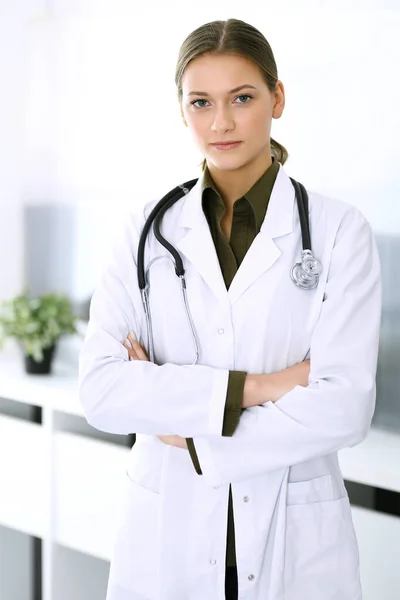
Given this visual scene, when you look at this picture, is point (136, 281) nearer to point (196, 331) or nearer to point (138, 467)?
point (196, 331)

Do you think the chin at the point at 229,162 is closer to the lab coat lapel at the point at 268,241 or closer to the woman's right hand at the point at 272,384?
the lab coat lapel at the point at 268,241

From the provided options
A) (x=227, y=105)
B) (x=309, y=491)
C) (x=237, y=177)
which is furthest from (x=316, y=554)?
(x=227, y=105)

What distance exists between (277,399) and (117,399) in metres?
0.27

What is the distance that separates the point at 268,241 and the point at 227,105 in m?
0.24

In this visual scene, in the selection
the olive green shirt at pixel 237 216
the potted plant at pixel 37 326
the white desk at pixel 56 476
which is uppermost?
the olive green shirt at pixel 237 216

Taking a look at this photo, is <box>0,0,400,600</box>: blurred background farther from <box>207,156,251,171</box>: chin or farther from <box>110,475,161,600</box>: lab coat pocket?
<box>207,156,251,171</box>: chin

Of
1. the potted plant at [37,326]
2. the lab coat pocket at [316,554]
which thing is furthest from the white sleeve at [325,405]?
the potted plant at [37,326]

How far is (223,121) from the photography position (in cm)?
127

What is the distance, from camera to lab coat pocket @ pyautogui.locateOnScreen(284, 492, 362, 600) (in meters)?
1.29

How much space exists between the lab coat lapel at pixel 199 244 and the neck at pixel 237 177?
0.04 meters

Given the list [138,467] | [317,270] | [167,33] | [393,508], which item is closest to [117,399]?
[138,467]

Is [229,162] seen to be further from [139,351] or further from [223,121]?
[139,351]

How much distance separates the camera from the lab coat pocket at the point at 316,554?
129cm

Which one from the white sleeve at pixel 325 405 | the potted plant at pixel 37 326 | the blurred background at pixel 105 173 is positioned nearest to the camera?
the white sleeve at pixel 325 405
